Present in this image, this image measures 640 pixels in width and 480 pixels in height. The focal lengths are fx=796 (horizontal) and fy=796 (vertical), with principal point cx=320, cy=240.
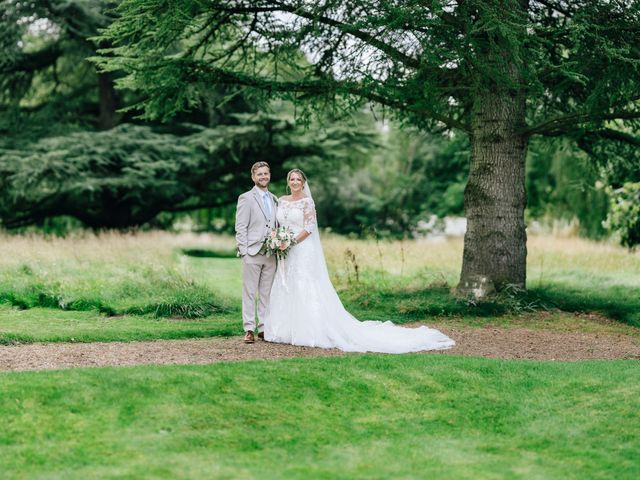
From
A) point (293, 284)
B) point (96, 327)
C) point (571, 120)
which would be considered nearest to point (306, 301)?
point (293, 284)

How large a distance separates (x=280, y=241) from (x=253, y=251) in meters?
0.34

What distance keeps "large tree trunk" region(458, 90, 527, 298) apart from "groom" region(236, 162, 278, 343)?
4.37 m

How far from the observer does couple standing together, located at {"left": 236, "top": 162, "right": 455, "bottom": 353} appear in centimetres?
887

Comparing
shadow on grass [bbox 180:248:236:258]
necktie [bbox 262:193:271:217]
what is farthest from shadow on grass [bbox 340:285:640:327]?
shadow on grass [bbox 180:248:236:258]

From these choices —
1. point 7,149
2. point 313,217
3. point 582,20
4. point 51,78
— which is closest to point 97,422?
point 313,217

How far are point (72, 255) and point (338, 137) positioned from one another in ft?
31.4

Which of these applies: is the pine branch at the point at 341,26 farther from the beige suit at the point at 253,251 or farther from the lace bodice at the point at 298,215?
the beige suit at the point at 253,251

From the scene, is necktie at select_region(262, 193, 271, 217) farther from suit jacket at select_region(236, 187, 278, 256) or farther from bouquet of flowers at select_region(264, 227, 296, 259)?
Result: bouquet of flowers at select_region(264, 227, 296, 259)

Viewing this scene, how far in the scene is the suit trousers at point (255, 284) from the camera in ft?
29.5

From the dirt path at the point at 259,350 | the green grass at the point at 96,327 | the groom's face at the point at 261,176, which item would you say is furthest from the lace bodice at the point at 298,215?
the green grass at the point at 96,327

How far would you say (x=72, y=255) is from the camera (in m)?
15.8

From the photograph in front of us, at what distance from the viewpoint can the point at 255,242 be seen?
8.90 m

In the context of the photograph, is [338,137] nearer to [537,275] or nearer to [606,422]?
[537,275]

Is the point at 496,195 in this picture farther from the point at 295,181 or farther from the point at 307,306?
the point at 307,306
